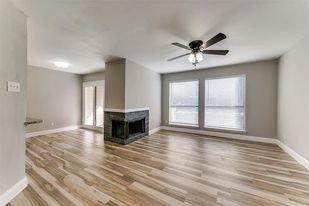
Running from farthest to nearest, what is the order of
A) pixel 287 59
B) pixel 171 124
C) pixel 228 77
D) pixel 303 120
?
pixel 171 124
pixel 228 77
pixel 287 59
pixel 303 120

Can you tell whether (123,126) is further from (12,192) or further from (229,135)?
(229,135)

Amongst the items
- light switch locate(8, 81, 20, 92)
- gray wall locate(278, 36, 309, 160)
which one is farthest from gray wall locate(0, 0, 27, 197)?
gray wall locate(278, 36, 309, 160)

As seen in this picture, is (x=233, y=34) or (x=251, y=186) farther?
(x=233, y=34)

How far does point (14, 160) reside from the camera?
6.08 ft

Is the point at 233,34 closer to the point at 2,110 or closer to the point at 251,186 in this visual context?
the point at 251,186

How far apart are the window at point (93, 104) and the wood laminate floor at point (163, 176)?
2.32 meters

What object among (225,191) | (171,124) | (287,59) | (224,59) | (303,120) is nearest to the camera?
(225,191)

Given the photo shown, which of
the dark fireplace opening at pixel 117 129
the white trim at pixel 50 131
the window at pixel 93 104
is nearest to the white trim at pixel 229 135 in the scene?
the dark fireplace opening at pixel 117 129

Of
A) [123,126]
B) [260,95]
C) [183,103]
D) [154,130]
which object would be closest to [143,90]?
[123,126]

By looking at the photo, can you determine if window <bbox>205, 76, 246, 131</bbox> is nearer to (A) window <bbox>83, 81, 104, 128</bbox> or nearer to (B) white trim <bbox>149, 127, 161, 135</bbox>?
(B) white trim <bbox>149, 127, 161, 135</bbox>

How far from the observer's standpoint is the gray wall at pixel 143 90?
4.36m

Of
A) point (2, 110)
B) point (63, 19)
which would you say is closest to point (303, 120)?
point (63, 19)

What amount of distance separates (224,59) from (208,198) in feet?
12.1

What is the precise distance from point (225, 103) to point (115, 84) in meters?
3.77
